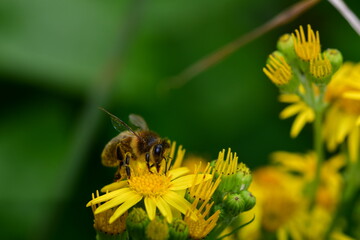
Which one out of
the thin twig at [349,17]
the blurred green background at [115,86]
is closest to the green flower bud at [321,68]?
the thin twig at [349,17]

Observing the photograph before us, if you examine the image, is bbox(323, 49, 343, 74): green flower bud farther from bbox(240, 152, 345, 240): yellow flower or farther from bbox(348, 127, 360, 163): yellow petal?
bbox(240, 152, 345, 240): yellow flower

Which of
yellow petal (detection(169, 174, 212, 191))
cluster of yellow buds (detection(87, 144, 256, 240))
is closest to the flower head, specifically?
cluster of yellow buds (detection(87, 144, 256, 240))

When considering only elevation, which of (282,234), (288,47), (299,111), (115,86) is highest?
(115,86)

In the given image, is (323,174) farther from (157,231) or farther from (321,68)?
(157,231)

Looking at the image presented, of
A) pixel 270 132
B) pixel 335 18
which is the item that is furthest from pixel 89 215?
pixel 335 18

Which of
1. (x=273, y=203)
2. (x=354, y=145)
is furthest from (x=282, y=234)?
(x=354, y=145)

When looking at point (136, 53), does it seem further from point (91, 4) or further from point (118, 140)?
point (118, 140)

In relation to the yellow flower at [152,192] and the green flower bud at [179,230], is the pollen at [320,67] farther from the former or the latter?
the green flower bud at [179,230]
